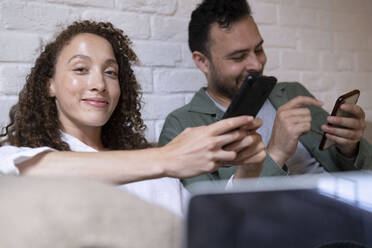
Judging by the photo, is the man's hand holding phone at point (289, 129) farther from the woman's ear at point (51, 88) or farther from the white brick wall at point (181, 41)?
the woman's ear at point (51, 88)

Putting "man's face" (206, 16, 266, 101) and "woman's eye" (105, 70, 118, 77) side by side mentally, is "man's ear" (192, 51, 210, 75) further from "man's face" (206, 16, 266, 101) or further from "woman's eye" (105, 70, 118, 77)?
"woman's eye" (105, 70, 118, 77)

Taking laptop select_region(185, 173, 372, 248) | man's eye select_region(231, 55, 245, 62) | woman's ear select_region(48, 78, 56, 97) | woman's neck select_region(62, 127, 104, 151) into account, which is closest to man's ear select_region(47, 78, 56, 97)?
woman's ear select_region(48, 78, 56, 97)

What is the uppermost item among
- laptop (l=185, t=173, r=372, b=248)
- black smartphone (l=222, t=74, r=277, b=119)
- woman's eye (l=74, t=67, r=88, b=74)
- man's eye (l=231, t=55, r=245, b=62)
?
man's eye (l=231, t=55, r=245, b=62)

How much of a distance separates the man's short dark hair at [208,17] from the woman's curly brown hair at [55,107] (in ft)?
0.86

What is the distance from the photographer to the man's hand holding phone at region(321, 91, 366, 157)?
1036 mm

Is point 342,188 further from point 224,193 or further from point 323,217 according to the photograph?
point 224,193

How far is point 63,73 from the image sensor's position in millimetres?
919

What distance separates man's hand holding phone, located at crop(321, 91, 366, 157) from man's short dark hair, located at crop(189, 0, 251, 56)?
0.48 metres

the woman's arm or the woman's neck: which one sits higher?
the woman's arm

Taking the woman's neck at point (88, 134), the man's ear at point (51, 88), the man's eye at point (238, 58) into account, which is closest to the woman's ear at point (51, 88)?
the man's ear at point (51, 88)

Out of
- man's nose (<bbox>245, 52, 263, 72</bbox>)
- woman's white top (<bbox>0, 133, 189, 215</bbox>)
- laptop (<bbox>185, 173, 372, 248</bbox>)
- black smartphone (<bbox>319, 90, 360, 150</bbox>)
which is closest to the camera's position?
laptop (<bbox>185, 173, 372, 248</bbox>)

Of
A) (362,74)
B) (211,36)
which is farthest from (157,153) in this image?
(362,74)

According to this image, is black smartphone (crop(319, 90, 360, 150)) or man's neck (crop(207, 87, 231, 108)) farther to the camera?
man's neck (crop(207, 87, 231, 108))

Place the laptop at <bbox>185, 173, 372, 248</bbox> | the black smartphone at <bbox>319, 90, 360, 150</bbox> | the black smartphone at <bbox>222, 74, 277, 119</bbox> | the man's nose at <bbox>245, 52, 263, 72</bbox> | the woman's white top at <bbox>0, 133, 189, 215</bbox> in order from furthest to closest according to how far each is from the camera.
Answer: the man's nose at <bbox>245, 52, 263, 72</bbox>
the black smartphone at <bbox>319, 90, 360, 150</bbox>
the woman's white top at <bbox>0, 133, 189, 215</bbox>
the black smartphone at <bbox>222, 74, 277, 119</bbox>
the laptop at <bbox>185, 173, 372, 248</bbox>
